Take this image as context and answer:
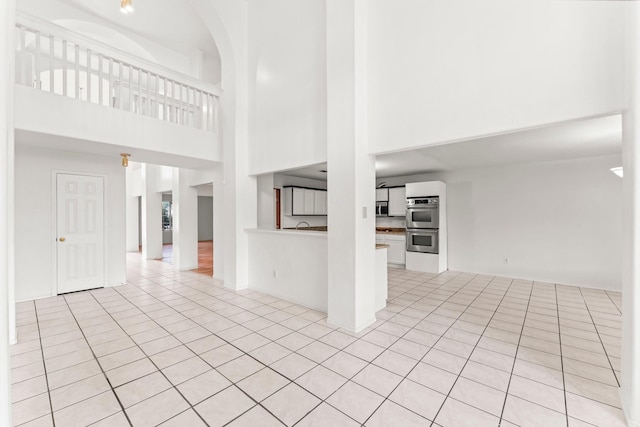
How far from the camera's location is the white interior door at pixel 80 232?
4.54 m

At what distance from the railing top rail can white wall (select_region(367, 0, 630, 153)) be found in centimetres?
341

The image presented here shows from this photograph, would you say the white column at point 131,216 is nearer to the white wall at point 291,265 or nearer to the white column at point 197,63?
the white column at point 197,63

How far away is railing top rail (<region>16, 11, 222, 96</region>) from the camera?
3.35 metres

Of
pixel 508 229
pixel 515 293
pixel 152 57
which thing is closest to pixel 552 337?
pixel 515 293

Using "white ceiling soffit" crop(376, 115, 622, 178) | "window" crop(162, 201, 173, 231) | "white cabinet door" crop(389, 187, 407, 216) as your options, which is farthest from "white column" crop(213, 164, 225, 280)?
"window" crop(162, 201, 173, 231)

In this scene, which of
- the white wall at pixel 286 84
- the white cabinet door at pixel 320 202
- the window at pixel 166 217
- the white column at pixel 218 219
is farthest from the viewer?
the window at pixel 166 217

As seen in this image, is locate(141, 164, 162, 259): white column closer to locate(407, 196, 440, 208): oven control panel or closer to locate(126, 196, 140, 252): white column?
locate(126, 196, 140, 252): white column

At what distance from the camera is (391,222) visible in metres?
7.86

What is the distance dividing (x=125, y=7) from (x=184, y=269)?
17.0 feet

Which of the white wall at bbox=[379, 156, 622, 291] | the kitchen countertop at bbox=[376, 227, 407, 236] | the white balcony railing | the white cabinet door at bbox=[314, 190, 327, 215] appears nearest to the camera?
the white balcony railing

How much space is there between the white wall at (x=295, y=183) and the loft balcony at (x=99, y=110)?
2.25m

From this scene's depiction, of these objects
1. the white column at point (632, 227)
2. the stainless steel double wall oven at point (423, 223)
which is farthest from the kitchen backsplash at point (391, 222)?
the white column at point (632, 227)

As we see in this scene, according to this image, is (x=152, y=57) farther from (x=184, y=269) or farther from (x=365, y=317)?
(x=365, y=317)

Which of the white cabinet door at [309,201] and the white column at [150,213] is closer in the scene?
the white cabinet door at [309,201]
